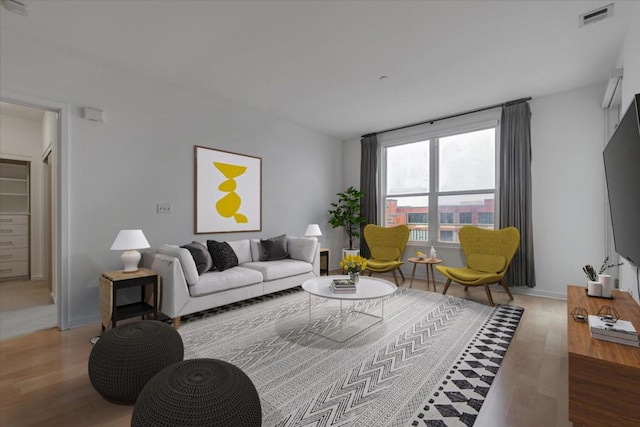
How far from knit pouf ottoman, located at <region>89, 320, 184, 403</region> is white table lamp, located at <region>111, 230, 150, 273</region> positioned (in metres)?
1.27

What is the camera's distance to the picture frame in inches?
163

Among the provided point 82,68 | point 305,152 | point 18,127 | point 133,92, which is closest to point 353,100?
point 305,152

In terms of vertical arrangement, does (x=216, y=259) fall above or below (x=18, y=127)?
below

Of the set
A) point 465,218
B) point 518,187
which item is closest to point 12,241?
point 465,218

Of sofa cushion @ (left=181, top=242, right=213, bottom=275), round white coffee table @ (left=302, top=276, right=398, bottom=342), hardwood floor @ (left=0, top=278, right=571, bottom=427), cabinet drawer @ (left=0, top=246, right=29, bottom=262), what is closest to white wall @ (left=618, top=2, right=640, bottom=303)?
hardwood floor @ (left=0, top=278, right=571, bottom=427)

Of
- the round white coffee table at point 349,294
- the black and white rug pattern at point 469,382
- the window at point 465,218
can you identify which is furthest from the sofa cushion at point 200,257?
the window at point 465,218

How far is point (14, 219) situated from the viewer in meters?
5.21

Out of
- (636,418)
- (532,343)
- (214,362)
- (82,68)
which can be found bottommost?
(532,343)

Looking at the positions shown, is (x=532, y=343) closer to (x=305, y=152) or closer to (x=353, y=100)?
(x=353, y=100)

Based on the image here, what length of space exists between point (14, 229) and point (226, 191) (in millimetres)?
4097

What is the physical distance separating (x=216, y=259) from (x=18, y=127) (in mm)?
4547

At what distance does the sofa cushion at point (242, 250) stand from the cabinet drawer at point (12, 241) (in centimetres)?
412

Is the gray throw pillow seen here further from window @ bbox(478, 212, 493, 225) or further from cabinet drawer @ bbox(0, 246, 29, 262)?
cabinet drawer @ bbox(0, 246, 29, 262)

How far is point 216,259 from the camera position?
12.3 feet
